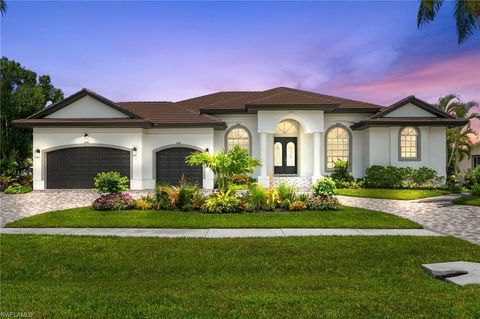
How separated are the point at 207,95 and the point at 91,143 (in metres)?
10.5

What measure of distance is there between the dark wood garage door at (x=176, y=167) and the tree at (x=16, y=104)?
12795 millimetres

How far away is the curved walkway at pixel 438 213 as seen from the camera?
9711mm

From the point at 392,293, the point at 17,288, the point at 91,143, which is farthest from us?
the point at 91,143

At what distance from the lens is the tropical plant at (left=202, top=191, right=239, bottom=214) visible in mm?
11930

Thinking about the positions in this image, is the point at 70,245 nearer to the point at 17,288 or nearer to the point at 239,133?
the point at 17,288

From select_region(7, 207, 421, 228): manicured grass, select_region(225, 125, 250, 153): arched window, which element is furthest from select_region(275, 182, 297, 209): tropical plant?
select_region(225, 125, 250, 153): arched window

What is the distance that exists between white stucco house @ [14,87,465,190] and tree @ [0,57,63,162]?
6.90m

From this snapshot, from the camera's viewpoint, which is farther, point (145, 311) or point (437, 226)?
point (437, 226)

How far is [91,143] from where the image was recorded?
20797 millimetres

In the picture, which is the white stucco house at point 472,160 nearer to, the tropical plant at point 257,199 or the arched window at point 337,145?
the arched window at point 337,145

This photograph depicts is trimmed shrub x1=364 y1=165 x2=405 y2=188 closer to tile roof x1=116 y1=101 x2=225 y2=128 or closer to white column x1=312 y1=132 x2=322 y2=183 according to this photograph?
white column x1=312 y1=132 x2=322 y2=183

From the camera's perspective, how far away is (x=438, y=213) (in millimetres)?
12680

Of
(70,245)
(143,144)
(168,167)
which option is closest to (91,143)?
(143,144)

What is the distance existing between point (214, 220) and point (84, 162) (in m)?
13.7
